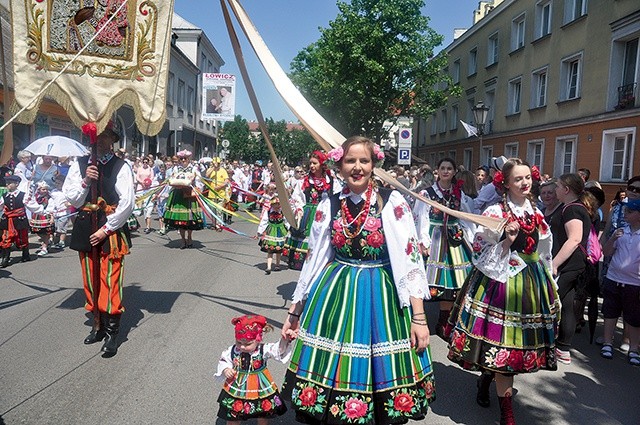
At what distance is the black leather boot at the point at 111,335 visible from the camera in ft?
15.2

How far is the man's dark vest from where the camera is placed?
4715 millimetres

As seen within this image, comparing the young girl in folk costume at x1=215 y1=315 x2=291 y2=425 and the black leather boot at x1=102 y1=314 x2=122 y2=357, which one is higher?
the young girl in folk costume at x1=215 y1=315 x2=291 y2=425

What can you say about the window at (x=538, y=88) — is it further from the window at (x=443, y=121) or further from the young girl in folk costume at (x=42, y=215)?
the young girl in folk costume at (x=42, y=215)

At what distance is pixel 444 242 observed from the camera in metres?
5.61

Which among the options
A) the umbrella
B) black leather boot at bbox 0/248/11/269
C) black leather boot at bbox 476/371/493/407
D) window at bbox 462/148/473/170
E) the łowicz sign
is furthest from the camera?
window at bbox 462/148/473/170

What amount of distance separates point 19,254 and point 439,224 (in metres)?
7.70

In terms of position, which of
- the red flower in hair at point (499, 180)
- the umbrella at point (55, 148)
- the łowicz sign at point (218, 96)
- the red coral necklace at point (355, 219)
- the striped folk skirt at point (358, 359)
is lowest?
the striped folk skirt at point (358, 359)

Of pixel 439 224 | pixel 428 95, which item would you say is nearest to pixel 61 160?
pixel 439 224

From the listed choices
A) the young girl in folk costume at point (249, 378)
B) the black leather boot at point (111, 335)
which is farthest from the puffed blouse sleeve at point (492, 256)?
the black leather boot at point (111, 335)

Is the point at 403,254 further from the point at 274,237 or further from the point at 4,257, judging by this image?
the point at 4,257

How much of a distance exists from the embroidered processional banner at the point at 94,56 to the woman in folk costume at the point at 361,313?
2.82 meters

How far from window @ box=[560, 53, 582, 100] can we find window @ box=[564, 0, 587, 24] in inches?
58.1

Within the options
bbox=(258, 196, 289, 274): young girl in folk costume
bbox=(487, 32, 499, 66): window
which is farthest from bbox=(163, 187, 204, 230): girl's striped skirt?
bbox=(487, 32, 499, 66): window

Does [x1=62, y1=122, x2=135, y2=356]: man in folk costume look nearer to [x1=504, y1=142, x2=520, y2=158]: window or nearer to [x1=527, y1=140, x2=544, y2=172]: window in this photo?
[x1=527, y1=140, x2=544, y2=172]: window
